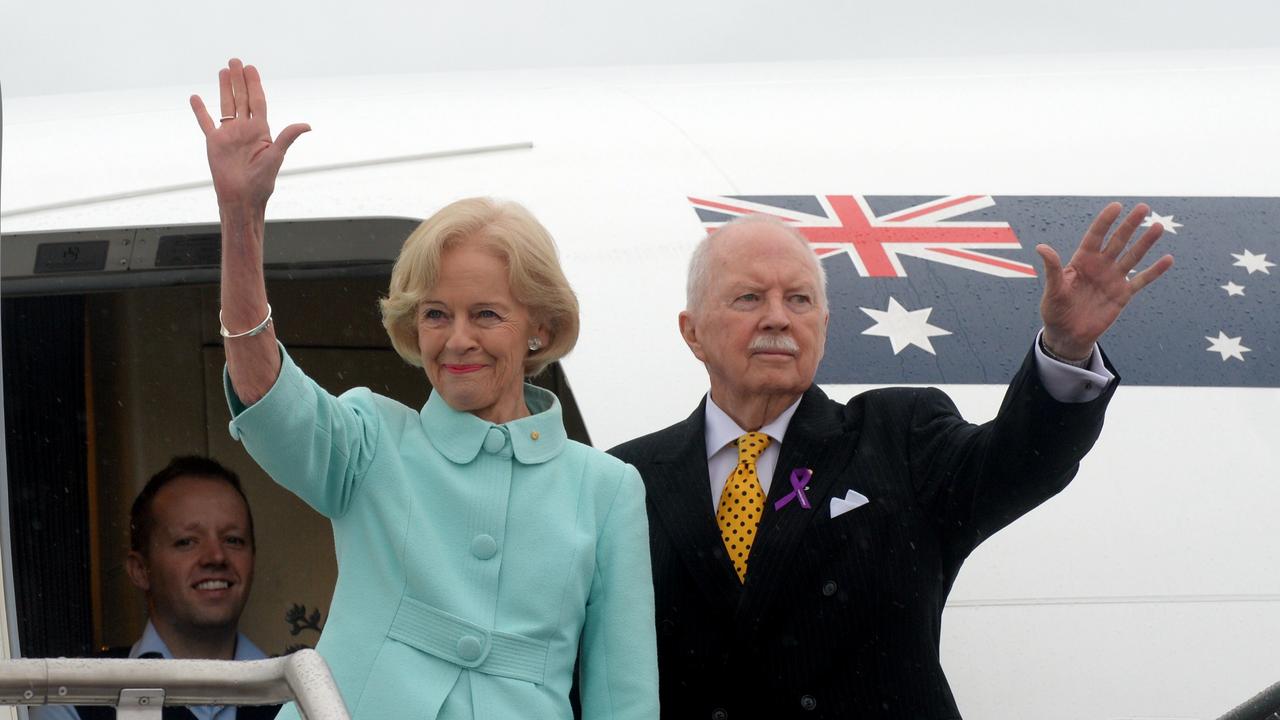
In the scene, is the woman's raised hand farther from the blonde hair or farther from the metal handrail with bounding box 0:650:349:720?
the metal handrail with bounding box 0:650:349:720

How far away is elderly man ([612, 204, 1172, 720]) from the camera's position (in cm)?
263

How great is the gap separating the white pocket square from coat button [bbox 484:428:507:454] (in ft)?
2.45

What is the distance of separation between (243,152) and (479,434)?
24.8 inches

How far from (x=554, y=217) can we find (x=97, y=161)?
135cm

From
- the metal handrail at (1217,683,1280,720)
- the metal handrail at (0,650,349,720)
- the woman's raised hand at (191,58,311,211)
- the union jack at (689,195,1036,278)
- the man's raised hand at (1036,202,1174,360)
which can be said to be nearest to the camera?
the metal handrail at (0,650,349,720)

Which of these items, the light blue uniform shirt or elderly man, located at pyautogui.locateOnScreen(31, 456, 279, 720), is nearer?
the light blue uniform shirt

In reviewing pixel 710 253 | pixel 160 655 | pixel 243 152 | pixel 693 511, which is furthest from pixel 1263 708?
pixel 160 655

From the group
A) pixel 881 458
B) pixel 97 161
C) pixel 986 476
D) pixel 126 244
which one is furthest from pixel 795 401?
pixel 97 161

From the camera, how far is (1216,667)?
129 inches

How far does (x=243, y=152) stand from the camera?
220 centimetres

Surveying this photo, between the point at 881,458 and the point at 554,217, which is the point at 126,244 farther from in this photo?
the point at 881,458

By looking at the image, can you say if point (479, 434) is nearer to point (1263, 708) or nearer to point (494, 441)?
point (494, 441)

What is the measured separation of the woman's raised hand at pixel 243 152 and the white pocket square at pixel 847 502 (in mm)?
1290

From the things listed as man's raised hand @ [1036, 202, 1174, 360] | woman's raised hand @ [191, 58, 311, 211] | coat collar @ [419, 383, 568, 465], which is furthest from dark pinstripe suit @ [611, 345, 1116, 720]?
woman's raised hand @ [191, 58, 311, 211]
